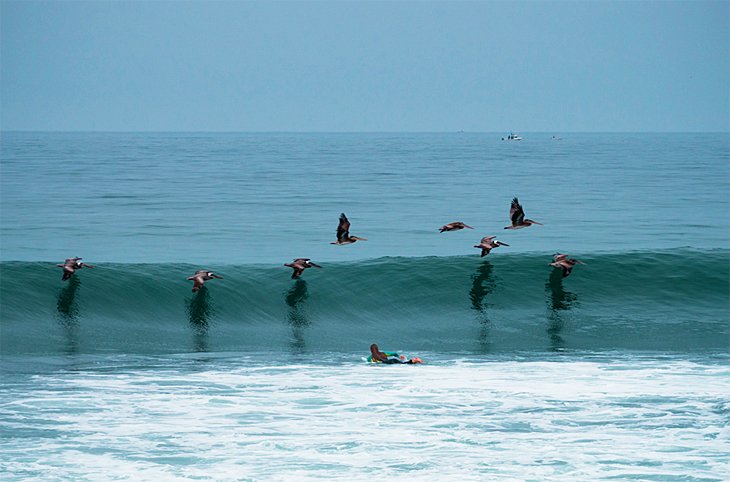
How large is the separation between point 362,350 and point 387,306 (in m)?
4.95

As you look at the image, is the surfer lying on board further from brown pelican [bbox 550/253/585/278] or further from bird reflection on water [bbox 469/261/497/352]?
brown pelican [bbox 550/253/585/278]

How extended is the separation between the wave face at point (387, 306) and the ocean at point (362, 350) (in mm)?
87

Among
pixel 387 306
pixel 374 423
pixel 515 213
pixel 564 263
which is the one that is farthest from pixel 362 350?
pixel 564 263

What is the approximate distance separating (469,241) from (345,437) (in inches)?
992

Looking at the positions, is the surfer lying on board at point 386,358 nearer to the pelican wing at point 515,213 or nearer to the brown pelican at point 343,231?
the brown pelican at point 343,231

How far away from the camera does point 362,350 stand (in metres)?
22.3

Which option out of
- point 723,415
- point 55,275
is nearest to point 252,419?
point 723,415

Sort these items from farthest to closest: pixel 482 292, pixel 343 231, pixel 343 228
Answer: pixel 482 292 < pixel 343 231 < pixel 343 228

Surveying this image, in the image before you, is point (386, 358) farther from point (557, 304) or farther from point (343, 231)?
point (557, 304)

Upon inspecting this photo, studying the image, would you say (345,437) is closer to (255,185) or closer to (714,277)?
(714,277)

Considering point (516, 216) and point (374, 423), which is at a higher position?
point (516, 216)

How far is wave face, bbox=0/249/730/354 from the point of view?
23031 millimetres

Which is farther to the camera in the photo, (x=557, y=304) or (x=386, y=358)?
(x=557, y=304)

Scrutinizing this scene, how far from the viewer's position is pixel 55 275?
27.9 meters
